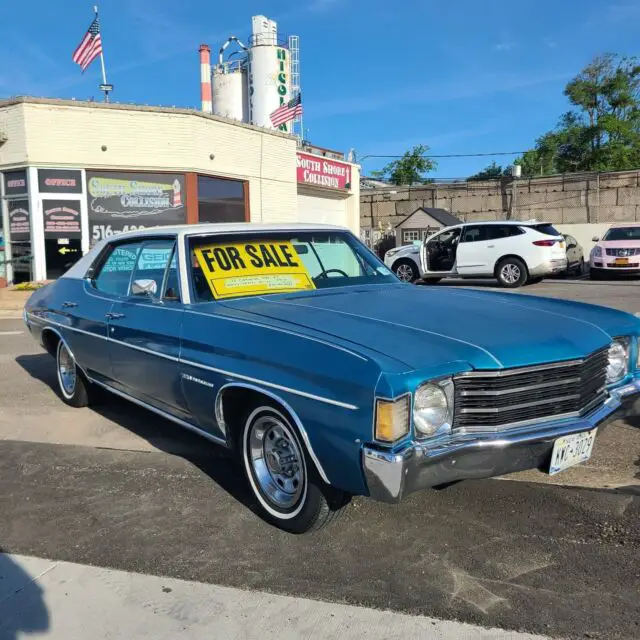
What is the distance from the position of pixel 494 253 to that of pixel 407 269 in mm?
2347

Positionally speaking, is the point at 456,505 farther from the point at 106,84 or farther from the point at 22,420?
the point at 106,84

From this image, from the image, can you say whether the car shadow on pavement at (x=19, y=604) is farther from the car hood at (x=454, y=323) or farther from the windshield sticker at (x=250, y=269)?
the windshield sticker at (x=250, y=269)

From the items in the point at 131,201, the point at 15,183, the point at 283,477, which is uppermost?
the point at 15,183

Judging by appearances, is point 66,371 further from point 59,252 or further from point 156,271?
point 59,252

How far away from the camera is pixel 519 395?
2.77m

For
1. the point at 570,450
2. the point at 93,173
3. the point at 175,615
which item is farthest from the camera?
the point at 93,173

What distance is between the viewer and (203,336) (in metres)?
3.45

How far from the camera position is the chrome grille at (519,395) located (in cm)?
270

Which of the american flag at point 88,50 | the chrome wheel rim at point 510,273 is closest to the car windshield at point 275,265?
the chrome wheel rim at point 510,273

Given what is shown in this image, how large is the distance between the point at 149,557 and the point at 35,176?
1373cm

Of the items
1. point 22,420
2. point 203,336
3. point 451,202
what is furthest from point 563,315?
point 451,202

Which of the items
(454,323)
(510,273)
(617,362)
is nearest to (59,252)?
(510,273)

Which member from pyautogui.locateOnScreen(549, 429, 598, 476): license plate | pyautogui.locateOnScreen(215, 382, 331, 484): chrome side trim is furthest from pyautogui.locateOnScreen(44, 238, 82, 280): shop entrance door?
pyautogui.locateOnScreen(549, 429, 598, 476): license plate

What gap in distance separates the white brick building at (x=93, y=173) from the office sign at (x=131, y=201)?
23 millimetres
